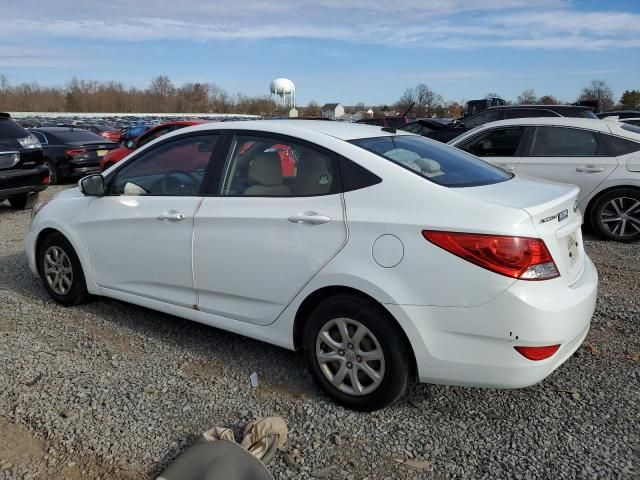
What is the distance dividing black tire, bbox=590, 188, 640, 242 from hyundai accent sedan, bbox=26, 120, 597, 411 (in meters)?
3.97

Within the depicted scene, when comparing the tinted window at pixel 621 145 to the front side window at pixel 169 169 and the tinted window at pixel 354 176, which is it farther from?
the front side window at pixel 169 169

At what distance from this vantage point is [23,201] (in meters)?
9.88

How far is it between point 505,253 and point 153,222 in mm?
2419

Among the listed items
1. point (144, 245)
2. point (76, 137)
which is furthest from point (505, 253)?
point (76, 137)

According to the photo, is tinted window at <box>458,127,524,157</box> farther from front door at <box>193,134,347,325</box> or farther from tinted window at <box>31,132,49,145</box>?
tinted window at <box>31,132,49,145</box>

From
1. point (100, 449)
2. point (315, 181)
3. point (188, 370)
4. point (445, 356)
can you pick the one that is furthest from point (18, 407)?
point (445, 356)

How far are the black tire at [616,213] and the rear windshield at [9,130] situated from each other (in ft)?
29.3

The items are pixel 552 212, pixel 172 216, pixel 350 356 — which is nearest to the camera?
pixel 552 212

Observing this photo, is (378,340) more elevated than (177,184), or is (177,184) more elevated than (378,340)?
(177,184)

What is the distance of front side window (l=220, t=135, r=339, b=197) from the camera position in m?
3.17

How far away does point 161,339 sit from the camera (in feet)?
13.5

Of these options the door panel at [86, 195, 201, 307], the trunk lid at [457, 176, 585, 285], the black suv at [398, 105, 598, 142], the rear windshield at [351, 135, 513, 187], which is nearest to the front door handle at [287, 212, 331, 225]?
the rear windshield at [351, 135, 513, 187]

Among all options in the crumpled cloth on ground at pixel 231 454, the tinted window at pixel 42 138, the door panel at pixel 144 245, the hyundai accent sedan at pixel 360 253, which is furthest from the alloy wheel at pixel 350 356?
the tinted window at pixel 42 138

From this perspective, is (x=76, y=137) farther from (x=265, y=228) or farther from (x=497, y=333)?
(x=497, y=333)
